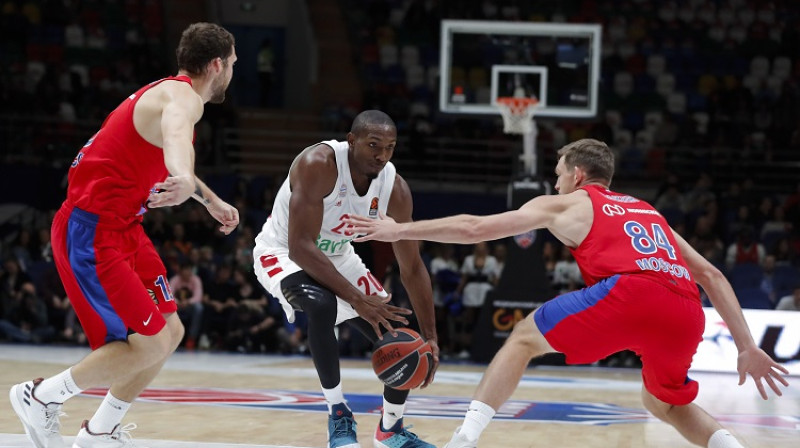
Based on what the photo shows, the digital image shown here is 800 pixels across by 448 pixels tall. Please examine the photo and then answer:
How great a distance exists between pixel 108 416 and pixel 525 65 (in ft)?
29.7

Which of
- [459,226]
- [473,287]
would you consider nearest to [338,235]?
[459,226]

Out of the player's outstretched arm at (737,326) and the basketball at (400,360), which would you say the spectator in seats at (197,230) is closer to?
the basketball at (400,360)

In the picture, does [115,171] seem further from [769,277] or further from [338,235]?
[769,277]

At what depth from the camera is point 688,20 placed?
1942 cm

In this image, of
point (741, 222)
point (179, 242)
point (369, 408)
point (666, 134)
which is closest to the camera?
point (369, 408)

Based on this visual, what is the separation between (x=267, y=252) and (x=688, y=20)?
15577 millimetres

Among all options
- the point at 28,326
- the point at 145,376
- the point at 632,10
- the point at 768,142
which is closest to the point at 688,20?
the point at 632,10

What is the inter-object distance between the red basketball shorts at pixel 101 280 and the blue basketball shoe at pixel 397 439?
1.32 metres

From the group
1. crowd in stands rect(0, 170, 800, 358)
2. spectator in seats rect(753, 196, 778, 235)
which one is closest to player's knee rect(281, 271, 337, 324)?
crowd in stands rect(0, 170, 800, 358)

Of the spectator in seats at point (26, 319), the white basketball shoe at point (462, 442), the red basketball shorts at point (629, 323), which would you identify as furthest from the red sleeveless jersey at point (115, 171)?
the spectator in seats at point (26, 319)

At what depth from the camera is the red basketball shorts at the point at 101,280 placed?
14.9ft

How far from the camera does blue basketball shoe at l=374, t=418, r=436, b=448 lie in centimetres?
520

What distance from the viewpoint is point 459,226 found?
4379 millimetres

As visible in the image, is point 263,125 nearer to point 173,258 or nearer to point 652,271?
point 173,258
